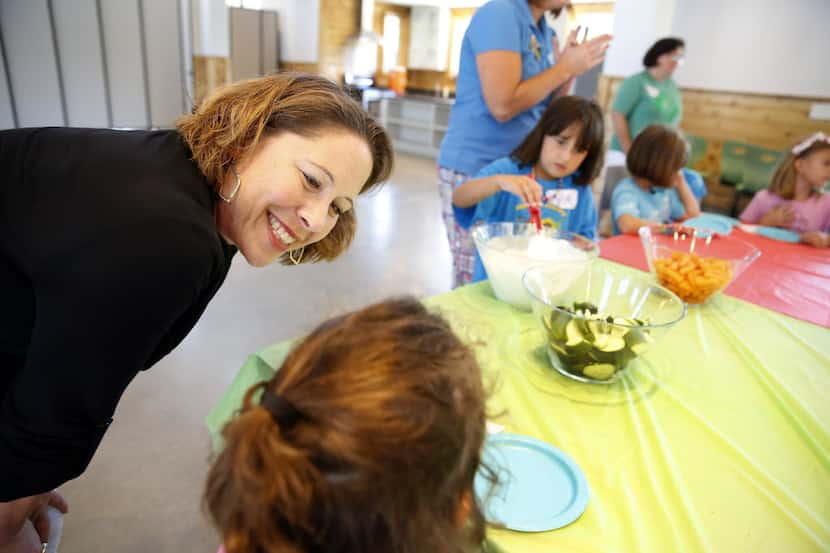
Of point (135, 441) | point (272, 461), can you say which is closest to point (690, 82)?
point (135, 441)

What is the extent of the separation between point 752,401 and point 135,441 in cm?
172

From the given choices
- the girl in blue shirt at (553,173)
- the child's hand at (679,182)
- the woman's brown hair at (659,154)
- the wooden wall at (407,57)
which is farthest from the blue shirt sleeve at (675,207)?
the wooden wall at (407,57)

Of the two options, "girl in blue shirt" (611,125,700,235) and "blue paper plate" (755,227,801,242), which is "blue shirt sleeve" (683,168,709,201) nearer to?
"girl in blue shirt" (611,125,700,235)

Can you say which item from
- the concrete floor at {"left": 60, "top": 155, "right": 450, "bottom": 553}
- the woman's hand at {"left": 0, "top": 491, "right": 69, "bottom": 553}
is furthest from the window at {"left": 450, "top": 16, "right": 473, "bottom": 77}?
the woman's hand at {"left": 0, "top": 491, "right": 69, "bottom": 553}

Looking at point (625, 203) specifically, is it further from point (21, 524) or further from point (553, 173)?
point (21, 524)

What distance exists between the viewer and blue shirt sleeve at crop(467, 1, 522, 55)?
158 cm

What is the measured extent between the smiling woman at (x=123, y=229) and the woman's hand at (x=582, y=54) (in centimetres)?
95

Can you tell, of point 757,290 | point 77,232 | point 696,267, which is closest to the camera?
point 77,232

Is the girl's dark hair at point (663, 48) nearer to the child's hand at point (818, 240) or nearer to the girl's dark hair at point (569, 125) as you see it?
the child's hand at point (818, 240)

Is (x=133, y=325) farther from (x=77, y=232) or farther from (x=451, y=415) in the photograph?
(x=451, y=415)

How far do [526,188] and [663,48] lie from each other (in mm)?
2252

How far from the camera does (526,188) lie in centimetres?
133

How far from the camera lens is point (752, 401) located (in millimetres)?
873

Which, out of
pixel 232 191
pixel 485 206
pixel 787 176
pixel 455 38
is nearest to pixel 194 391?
pixel 485 206
